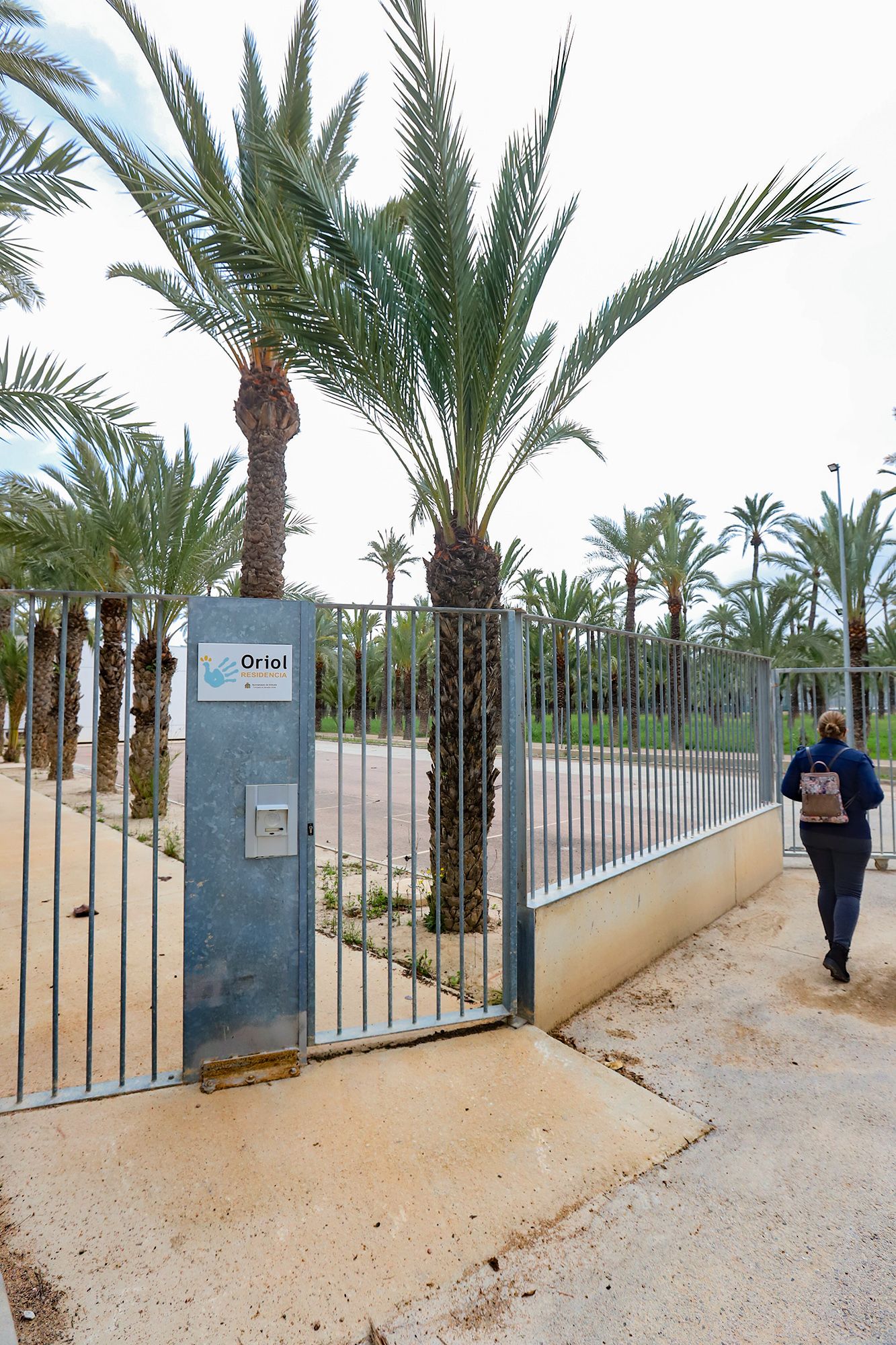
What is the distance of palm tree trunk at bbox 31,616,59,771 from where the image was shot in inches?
744

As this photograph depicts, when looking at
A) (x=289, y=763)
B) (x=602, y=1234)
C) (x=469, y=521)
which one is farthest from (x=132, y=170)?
(x=602, y=1234)

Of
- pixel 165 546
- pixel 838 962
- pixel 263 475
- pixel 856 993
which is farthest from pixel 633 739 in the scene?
pixel 165 546

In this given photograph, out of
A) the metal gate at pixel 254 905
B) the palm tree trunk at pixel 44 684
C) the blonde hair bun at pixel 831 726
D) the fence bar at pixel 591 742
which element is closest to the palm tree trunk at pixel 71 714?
the palm tree trunk at pixel 44 684

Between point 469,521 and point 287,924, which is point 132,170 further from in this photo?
point 287,924

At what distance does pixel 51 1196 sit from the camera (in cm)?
249

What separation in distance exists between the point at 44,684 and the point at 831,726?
19.7 metres

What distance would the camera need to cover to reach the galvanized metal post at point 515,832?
3877 millimetres

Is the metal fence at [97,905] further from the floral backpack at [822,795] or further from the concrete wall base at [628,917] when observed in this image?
the floral backpack at [822,795]

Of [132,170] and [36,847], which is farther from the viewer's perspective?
[36,847]

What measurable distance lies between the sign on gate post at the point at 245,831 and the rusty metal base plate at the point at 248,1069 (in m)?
0.01

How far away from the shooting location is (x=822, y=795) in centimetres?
485

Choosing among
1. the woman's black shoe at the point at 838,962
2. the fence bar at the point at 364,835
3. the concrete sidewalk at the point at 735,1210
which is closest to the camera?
the concrete sidewalk at the point at 735,1210

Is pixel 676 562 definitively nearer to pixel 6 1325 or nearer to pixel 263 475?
pixel 263 475

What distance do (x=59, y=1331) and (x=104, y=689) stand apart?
39.4 ft
